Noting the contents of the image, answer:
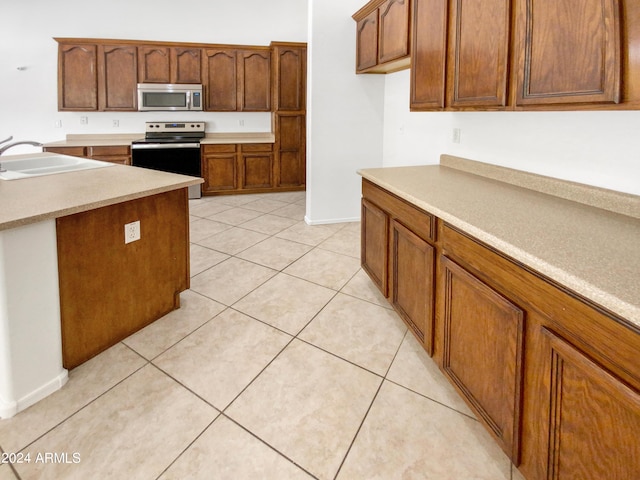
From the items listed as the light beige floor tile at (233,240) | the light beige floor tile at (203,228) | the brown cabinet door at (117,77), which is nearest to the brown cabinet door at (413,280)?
the light beige floor tile at (233,240)

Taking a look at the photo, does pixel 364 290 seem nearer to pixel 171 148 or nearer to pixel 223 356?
pixel 223 356

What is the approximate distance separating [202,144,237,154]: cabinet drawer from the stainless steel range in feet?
0.39

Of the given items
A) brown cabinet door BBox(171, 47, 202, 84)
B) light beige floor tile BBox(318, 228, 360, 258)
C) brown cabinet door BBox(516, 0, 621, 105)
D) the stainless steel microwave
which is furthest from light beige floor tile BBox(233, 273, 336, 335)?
brown cabinet door BBox(171, 47, 202, 84)

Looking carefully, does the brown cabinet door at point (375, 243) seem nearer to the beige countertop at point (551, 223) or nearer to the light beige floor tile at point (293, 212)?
the beige countertop at point (551, 223)

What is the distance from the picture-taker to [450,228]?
1545mm

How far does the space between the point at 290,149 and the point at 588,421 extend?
5.48 meters

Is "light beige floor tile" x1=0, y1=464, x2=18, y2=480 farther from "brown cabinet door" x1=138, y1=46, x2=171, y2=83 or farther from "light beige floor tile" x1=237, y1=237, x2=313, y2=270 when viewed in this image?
"brown cabinet door" x1=138, y1=46, x2=171, y2=83

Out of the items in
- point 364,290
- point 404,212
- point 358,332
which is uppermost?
point 404,212

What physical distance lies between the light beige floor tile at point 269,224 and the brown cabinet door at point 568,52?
2.98 m

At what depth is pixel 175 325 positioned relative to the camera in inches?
90.2

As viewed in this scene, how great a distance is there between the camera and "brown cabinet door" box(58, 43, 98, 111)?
526 centimetres

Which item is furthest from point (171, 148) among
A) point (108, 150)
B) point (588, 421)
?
point (588, 421)

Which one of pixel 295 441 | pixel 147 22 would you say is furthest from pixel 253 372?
pixel 147 22

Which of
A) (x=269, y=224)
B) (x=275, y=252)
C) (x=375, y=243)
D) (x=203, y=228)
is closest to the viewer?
(x=375, y=243)
